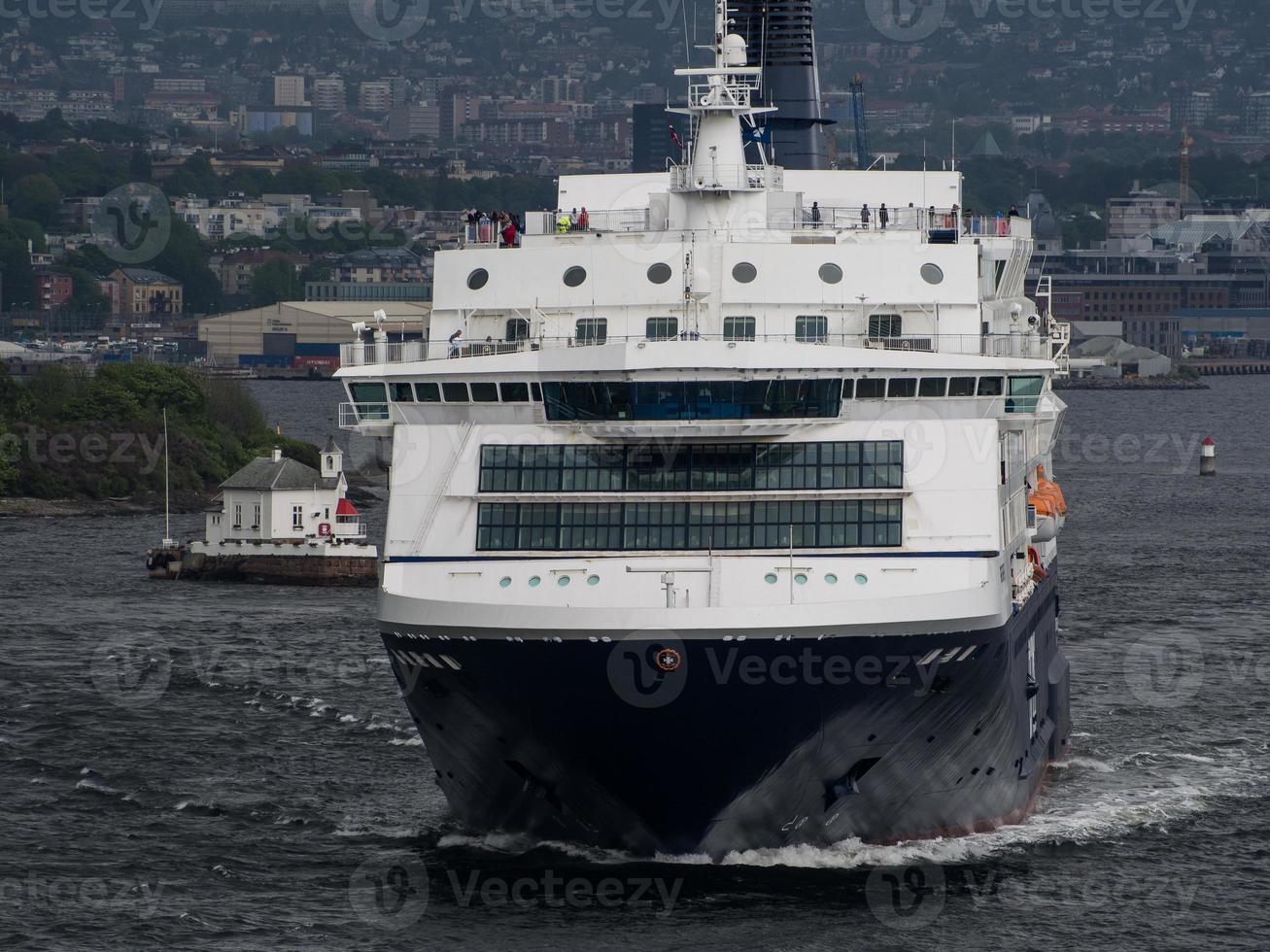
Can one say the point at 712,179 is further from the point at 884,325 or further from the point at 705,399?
the point at 705,399

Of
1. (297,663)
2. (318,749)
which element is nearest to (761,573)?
(318,749)

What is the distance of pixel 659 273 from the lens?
122ft

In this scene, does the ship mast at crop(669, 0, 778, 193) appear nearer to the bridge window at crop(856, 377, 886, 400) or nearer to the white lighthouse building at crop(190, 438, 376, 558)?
the bridge window at crop(856, 377, 886, 400)

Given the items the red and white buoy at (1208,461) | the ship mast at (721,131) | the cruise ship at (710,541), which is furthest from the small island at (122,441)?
the cruise ship at (710,541)

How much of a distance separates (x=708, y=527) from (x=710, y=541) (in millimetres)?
222

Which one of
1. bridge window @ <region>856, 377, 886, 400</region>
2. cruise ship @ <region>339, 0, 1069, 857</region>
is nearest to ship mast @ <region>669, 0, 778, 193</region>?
cruise ship @ <region>339, 0, 1069, 857</region>

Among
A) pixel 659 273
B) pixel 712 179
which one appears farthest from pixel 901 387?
pixel 712 179

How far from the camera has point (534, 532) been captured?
3438cm

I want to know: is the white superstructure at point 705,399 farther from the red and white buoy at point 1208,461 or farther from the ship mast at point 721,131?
the red and white buoy at point 1208,461

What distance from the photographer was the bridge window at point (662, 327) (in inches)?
1453

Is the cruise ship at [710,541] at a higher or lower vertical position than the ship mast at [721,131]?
lower

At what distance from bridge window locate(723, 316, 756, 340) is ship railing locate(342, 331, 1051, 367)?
5 centimetres

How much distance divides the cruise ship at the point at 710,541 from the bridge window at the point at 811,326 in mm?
46

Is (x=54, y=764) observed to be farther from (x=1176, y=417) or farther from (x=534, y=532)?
(x=1176, y=417)
